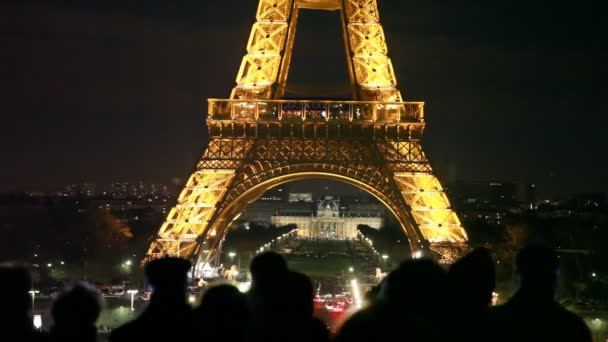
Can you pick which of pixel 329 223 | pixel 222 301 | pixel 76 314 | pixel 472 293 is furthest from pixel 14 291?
pixel 329 223

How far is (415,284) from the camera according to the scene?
5.61 metres

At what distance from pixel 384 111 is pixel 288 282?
3663cm

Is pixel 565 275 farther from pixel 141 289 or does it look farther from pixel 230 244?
pixel 230 244

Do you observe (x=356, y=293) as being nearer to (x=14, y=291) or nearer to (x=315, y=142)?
(x=315, y=142)

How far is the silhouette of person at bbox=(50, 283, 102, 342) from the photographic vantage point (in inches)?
245

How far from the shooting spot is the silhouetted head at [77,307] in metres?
6.22

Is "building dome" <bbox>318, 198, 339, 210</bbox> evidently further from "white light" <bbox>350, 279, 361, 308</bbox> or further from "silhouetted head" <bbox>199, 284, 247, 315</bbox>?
"silhouetted head" <bbox>199, 284, 247, 315</bbox>

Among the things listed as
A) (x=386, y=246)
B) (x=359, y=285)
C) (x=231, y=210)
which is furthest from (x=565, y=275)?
(x=386, y=246)

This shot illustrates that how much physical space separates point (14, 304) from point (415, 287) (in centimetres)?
261

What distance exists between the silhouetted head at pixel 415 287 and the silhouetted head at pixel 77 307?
1767 mm

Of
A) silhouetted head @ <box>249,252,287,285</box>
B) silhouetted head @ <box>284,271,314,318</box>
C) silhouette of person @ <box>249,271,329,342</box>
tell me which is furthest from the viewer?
silhouetted head @ <box>249,252,287,285</box>

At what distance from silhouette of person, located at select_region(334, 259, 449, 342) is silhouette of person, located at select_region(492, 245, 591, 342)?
3.64ft

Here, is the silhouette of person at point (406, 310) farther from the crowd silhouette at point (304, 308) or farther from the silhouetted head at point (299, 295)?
the silhouetted head at point (299, 295)

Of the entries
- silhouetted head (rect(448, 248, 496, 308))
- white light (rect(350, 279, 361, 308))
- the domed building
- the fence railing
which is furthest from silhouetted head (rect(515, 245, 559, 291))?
the domed building
